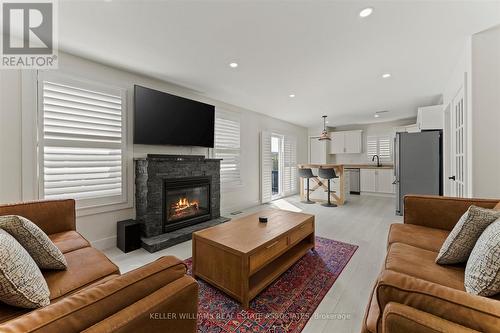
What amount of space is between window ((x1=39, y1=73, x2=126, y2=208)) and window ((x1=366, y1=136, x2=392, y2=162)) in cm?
699

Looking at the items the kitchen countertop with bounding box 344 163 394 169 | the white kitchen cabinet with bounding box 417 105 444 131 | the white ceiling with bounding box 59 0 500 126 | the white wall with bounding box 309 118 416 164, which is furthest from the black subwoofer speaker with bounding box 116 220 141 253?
the white wall with bounding box 309 118 416 164

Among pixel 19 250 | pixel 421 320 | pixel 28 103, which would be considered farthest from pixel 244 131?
pixel 421 320

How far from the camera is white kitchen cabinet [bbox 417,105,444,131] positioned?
406 cm

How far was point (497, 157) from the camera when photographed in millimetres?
2096

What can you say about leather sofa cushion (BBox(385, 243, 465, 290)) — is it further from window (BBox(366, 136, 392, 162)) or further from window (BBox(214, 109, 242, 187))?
window (BBox(366, 136, 392, 162))

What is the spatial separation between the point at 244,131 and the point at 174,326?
4.40 m

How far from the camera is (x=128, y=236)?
269 cm

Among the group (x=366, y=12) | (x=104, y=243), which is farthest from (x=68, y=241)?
(x=366, y=12)

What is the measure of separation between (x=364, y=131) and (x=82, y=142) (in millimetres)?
7433

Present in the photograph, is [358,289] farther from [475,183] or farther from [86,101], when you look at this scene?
[86,101]

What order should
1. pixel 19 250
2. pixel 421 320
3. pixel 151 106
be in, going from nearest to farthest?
pixel 421 320 < pixel 19 250 < pixel 151 106

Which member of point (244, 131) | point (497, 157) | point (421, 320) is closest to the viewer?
point (421, 320)

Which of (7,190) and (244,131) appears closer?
(7,190)

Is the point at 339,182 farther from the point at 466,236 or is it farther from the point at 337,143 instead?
the point at 466,236
